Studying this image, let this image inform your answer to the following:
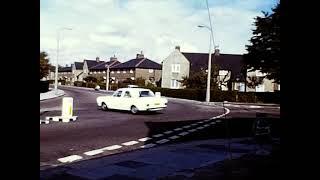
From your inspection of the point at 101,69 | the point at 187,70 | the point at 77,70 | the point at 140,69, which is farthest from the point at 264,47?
the point at 77,70

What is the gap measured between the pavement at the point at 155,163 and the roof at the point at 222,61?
203ft

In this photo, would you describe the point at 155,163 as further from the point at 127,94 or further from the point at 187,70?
the point at 187,70

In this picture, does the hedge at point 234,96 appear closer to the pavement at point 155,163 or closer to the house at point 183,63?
the house at point 183,63

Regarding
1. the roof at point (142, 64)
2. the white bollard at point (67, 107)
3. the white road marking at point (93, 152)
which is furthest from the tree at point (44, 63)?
the roof at point (142, 64)

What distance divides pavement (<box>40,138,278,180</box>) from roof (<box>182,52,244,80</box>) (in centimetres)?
6195

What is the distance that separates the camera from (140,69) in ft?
334

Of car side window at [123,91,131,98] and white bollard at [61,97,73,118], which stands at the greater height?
car side window at [123,91,131,98]

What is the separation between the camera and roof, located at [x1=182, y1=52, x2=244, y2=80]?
74.4 m

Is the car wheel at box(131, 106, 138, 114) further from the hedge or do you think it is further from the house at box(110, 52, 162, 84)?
the house at box(110, 52, 162, 84)

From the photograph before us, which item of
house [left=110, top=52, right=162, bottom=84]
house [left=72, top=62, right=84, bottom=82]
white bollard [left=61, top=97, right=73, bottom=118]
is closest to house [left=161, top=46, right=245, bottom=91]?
house [left=110, top=52, right=162, bottom=84]

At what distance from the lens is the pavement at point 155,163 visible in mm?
7645
